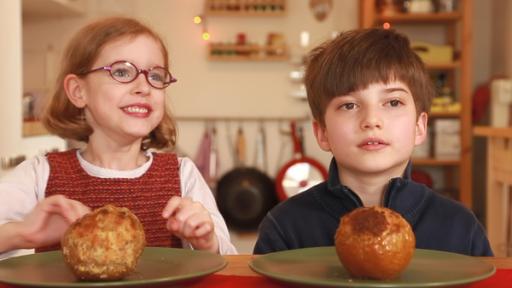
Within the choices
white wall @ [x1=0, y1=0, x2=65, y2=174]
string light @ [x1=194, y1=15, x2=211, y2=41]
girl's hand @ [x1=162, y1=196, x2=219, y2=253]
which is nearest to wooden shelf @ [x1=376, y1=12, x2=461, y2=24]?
string light @ [x1=194, y1=15, x2=211, y2=41]

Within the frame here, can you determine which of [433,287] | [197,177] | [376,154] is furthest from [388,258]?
[197,177]

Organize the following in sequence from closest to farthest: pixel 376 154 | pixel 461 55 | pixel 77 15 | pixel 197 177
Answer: pixel 376 154 → pixel 197 177 → pixel 461 55 → pixel 77 15

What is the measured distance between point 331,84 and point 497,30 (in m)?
3.31

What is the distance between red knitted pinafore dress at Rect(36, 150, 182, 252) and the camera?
1.43 metres

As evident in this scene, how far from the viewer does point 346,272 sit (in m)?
0.69

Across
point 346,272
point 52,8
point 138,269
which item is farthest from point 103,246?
point 52,8

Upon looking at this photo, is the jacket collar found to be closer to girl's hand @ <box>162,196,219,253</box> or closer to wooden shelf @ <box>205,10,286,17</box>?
girl's hand @ <box>162,196,219,253</box>

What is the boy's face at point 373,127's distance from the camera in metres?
1.14

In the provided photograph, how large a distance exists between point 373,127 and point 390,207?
0.16 meters

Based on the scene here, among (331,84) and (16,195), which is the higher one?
(331,84)

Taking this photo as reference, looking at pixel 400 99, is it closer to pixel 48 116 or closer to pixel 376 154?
pixel 376 154

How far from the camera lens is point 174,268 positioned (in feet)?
2.29

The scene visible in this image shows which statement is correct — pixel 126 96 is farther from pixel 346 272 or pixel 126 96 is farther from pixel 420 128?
pixel 346 272

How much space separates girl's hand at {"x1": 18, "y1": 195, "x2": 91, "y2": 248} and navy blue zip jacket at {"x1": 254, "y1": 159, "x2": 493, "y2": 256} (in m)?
0.38
